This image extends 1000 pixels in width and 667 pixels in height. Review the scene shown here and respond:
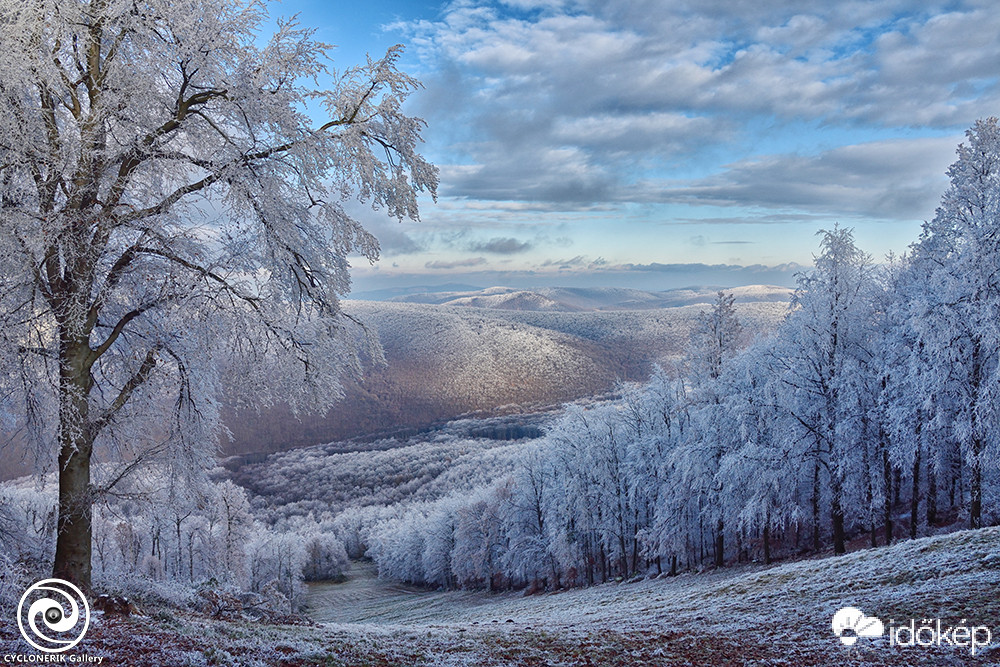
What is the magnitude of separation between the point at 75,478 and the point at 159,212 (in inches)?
179

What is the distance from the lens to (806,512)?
27.7 meters

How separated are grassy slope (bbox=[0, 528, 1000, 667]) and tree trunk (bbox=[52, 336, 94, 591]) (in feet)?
5.12

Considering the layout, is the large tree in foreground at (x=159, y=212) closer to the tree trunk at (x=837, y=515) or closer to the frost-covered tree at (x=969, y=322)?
the frost-covered tree at (x=969, y=322)

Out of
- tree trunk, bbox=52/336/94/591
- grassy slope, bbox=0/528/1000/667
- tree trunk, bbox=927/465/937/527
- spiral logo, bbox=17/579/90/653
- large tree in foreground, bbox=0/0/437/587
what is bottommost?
tree trunk, bbox=927/465/937/527

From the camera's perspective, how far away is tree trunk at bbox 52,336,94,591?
8227mm

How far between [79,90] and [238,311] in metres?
4.21

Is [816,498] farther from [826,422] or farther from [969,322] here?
[969,322]

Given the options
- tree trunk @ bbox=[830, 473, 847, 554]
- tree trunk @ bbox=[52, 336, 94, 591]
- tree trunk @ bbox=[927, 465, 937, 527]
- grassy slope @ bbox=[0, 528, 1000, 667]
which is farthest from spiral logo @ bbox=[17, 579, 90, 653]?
tree trunk @ bbox=[927, 465, 937, 527]

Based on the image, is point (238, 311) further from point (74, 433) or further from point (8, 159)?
point (8, 159)

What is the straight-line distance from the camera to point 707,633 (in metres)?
11.7

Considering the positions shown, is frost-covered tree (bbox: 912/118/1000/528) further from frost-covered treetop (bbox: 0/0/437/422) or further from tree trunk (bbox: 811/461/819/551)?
frost-covered treetop (bbox: 0/0/437/422)

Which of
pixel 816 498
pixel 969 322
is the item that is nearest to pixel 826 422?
pixel 816 498

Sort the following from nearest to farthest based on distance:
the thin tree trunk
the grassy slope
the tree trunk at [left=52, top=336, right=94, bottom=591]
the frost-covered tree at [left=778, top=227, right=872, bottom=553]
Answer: the grassy slope
the tree trunk at [left=52, top=336, right=94, bottom=591]
the frost-covered tree at [left=778, top=227, right=872, bottom=553]
the thin tree trunk

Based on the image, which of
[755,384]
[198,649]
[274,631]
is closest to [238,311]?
[198,649]
